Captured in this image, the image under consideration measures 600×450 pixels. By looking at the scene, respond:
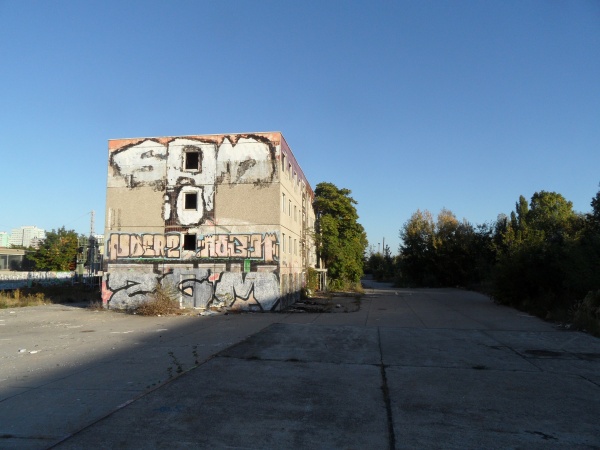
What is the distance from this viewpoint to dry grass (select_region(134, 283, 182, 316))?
1994 centimetres

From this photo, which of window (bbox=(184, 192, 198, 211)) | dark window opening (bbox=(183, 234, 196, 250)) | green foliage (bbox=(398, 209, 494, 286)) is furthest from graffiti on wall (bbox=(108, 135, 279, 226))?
green foliage (bbox=(398, 209, 494, 286))

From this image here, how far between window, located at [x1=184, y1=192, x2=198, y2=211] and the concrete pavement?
33.2ft

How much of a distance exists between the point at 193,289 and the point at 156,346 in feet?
35.4

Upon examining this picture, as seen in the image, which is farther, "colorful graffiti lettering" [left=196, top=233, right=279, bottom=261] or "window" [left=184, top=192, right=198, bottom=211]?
"window" [left=184, top=192, right=198, bottom=211]

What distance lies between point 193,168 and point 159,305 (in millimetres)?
7420

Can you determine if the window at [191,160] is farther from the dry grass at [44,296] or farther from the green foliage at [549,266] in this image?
the green foliage at [549,266]

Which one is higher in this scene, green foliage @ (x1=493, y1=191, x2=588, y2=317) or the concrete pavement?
green foliage @ (x1=493, y1=191, x2=588, y2=317)

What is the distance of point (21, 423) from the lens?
212 inches

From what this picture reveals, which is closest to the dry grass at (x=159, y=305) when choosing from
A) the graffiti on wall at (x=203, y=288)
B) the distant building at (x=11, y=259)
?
the graffiti on wall at (x=203, y=288)

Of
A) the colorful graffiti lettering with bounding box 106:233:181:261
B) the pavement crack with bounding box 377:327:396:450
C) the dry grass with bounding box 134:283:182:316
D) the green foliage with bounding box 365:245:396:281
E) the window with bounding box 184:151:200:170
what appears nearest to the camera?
the pavement crack with bounding box 377:327:396:450

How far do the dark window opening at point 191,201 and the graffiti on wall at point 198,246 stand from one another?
1561mm

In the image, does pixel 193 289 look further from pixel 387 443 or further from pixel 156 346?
pixel 387 443

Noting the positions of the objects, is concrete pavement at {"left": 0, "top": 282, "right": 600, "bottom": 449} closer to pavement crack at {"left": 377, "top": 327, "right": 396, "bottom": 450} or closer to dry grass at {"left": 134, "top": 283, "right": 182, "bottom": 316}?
pavement crack at {"left": 377, "top": 327, "right": 396, "bottom": 450}

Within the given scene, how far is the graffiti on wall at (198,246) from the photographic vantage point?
72.1 ft
